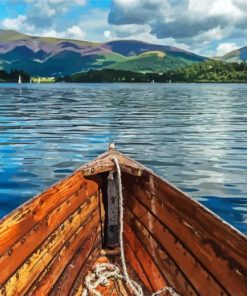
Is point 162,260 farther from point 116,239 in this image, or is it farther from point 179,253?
point 116,239

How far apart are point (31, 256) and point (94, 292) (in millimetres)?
1713

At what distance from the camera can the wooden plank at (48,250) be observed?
613cm

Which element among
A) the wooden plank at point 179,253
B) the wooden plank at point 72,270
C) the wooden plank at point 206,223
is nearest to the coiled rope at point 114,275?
the wooden plank at point 72,270

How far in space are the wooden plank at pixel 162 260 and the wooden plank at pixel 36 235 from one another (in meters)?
1.03

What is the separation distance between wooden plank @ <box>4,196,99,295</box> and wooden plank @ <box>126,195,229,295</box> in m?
0.78

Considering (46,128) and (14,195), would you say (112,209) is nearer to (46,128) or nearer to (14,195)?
(14,195)

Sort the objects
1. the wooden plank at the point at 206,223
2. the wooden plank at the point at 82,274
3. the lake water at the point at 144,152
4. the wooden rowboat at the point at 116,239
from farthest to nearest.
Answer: the lake water at the point at 144,152 → the wooden plank at the point at 82,274 → the wooden rowboat at the point at 116,239 → the wooden plank at the point at 206,223

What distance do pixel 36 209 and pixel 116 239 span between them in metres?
2.69

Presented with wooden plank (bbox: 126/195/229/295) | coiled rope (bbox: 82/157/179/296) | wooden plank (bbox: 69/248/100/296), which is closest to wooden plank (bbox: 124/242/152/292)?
coiled rope (bbox: 82/157/179/296)

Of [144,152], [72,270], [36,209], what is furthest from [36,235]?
[144,152]

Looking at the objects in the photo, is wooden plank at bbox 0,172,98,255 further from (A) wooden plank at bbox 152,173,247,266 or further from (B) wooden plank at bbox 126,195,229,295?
(A) wooden plank at bbox 152,173,247,266

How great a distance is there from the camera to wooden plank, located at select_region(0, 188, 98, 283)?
587cm

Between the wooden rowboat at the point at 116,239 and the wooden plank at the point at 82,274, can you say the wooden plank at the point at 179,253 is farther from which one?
the wooden plank at the point at 82,274

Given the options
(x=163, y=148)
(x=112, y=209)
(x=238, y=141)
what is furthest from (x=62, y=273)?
(x=238, y=141)
